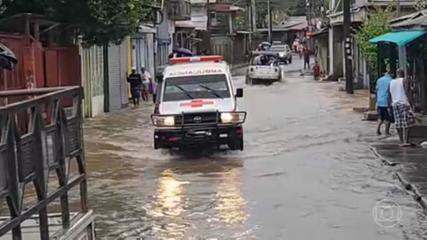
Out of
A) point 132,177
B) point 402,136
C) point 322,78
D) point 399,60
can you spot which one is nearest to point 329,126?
point 399,60

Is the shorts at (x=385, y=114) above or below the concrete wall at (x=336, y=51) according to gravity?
below

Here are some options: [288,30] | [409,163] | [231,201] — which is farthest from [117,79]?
[288,30]

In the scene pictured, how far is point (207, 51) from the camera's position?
72.0 metres

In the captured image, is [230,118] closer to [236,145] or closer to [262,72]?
[236,145]

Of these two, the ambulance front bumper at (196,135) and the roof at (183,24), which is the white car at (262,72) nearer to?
the roof at (183,24)

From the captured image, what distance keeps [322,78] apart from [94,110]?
2341 cm

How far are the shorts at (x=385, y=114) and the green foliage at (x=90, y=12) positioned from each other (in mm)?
7187

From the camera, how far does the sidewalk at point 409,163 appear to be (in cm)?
1236

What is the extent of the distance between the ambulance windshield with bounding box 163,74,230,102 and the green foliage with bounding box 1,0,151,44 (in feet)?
11.8

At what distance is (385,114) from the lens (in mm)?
20469

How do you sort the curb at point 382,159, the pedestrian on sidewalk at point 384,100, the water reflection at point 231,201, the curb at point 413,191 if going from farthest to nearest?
the pedestrian on sidewalk at point 384,100 → the curb at point 382,159 → the curb at point 413,191 → the water reflection at point 231,201

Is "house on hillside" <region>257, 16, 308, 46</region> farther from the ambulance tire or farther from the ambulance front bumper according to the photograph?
the ambulance front bumper

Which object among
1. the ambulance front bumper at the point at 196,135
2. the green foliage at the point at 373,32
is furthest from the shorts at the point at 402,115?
the green foliage at the point at 373,32

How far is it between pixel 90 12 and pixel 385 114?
25.7 ft
